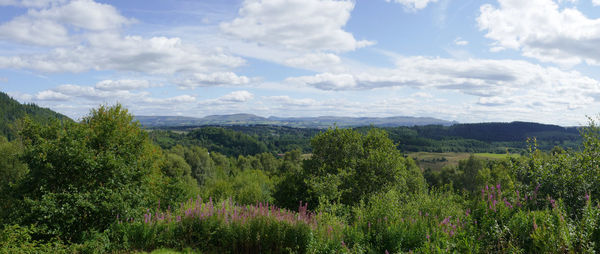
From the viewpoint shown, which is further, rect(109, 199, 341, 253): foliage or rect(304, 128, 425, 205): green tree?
rect(304, 128, 425, 205): green tree

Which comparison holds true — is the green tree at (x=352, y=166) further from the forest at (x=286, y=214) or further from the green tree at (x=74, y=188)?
the green tree at (x=74, y=188)

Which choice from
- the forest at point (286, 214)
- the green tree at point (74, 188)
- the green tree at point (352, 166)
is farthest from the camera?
the green tree at point (352, 166)

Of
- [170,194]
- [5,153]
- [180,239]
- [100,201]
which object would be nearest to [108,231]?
[100,201]

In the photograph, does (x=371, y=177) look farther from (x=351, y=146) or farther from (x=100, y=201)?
(x=100, y=201)

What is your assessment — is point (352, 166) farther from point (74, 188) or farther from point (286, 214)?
point (74, 188)

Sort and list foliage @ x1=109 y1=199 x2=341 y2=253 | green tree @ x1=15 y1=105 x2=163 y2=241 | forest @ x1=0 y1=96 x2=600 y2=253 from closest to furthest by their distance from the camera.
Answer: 1. forest @ x1=0 y1=96 x2=600 y2=253
2. foliage @ x1=109 y1=199 x2=341 y2=253
3. green tree @ x1=15 y1=105 x2=163 y2=241

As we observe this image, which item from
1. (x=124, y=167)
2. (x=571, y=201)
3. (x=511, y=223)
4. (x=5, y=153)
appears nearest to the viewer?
(x=511, y=223)

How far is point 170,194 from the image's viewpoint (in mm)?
20812

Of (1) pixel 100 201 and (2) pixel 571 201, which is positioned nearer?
(2) pixel 571 201

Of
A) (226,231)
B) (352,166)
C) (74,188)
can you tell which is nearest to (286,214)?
(226,231)

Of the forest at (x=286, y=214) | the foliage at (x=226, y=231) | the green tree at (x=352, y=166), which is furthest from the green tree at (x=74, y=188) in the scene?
the green tree at (x=352, y=166)

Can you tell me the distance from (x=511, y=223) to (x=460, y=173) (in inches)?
2754

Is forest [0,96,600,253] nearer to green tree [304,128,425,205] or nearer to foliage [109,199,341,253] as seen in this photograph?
foliage [109,199,341,253]

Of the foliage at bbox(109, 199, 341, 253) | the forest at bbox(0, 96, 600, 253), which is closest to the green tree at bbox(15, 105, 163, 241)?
the forest at bbox(0, 96, 600, 253)
